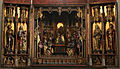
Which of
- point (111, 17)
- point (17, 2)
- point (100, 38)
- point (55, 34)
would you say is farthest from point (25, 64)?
point (111, 17)

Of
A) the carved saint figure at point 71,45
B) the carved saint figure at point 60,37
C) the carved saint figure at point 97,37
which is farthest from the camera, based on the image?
the carved saint figure at point 60,37

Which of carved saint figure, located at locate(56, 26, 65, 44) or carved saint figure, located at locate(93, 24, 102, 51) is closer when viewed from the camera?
carved saint figure, located at locate(93, 24, 102, 51)

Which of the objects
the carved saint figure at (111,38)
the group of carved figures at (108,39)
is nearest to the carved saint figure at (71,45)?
the group of carved figures at (108,39)

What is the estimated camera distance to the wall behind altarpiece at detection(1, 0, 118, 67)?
10.5m

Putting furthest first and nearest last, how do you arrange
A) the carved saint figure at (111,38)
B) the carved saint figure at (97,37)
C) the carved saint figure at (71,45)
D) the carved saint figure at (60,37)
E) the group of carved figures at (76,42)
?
the carved saint figure at (60,37)
the carved saint figure at (71,45)
the group of carved figures at (76,42)
the carved saint figure at (97,37)
the carved saint figure at (111,38)

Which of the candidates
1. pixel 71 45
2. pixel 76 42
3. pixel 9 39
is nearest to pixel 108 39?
pixel 76 42

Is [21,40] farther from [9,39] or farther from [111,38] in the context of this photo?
[111,38]

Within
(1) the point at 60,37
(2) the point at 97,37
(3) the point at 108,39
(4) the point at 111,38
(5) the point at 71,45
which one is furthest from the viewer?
(1) the point at 60,37

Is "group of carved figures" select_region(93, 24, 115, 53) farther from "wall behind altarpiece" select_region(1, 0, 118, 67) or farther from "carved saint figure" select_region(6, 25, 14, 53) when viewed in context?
"carved saint figure" select_region(6, 25, 14, 53)

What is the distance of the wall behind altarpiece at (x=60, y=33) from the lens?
10.5 m

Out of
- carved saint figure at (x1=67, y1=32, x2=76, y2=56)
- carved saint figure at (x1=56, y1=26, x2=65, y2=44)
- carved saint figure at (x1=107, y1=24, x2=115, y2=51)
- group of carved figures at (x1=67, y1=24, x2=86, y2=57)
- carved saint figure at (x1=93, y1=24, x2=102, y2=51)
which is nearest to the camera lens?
carved saint figure at (x1=107, y1=24, x2=115, y2=51)

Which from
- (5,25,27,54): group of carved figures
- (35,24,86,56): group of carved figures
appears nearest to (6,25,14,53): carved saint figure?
(5,25,27,54): group of carved figures

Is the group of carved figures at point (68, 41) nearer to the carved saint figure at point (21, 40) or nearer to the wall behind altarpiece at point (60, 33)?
the wall behind altarpiece at point (60, 33)

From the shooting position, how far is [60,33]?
1181cm
